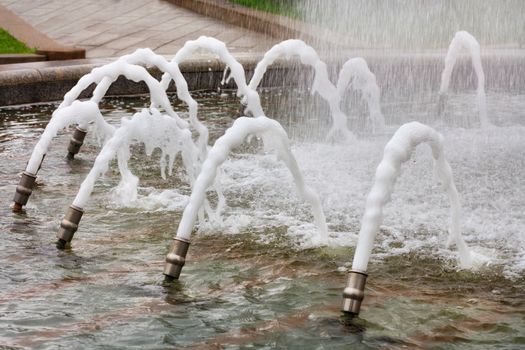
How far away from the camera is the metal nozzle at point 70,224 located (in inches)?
220

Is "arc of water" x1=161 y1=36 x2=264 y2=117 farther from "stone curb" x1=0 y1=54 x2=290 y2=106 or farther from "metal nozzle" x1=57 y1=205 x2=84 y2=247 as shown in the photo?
"stone curb" x1=0 y1=54 x2=290 y2=106

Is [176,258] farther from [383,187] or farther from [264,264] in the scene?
[383,187]

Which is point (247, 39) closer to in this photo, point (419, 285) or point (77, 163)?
point (77, 163)

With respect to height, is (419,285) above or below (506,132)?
below

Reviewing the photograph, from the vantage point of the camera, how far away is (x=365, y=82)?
9.34m

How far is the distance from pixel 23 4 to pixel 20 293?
476 inches

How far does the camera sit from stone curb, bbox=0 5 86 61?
37.7 ft

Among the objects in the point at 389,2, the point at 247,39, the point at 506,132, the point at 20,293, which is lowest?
the point at 20,293

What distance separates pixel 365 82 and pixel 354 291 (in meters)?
5.00

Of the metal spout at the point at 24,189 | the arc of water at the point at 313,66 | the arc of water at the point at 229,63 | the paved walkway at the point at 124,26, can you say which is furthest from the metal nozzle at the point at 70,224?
the paved walkway at the point at 124,26

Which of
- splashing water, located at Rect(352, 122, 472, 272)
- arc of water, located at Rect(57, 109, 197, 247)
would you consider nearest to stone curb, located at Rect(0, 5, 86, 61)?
arc of water, located at Rect(57, 109, 197, 247)

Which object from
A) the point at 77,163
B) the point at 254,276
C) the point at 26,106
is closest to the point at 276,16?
the point at 26,106

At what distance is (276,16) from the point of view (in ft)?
53.6

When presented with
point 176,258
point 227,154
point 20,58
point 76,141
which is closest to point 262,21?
point 20,58
